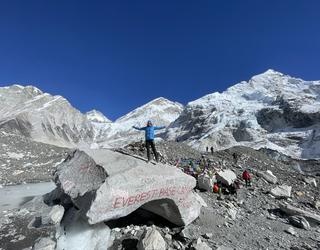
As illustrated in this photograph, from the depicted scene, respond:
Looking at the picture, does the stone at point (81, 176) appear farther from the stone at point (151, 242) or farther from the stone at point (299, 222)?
the stone at point (299, 222)

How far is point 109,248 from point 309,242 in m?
8.30

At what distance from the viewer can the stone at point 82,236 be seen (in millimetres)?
10283

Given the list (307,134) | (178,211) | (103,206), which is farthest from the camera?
(307,134)

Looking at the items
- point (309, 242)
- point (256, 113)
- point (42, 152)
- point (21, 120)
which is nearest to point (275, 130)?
point (256, 113)

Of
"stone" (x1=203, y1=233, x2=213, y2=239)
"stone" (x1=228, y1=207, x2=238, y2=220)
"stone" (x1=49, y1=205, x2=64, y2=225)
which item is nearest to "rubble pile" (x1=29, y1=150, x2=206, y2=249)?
"stone" (x1=49, y1=205, x2=64, y2=225)

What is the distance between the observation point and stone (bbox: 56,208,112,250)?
10283 mm

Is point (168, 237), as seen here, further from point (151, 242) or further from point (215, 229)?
point (215, 229)

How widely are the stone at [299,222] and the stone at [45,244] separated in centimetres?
1117

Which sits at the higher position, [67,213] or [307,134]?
[307,134]

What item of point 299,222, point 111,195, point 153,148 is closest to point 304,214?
point 299,222

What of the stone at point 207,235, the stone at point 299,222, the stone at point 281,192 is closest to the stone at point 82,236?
the stone at point 207,235

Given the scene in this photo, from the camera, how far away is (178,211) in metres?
12.0

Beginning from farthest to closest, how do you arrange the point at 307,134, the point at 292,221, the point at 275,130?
the point at 275,130 → the point at 307,134 → the point at 292,221

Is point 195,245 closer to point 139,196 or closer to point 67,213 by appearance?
point 139,196
